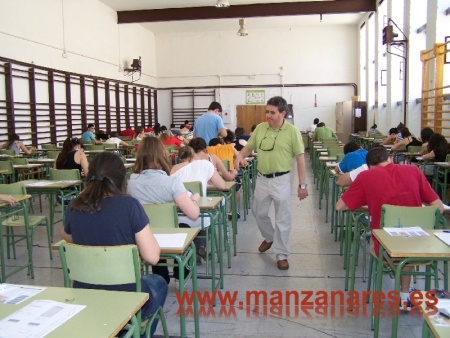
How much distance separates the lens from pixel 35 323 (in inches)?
59.7

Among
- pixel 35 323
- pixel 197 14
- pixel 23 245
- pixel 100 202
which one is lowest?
pixel 23 245

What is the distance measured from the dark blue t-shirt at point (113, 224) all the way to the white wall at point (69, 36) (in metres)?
8.35

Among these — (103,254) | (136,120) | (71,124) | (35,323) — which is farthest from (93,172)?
(136,120)

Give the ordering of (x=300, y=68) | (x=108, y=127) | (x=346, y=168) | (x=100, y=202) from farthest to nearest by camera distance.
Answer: (x=300, y=68)
(x=108, y=127)
(x=346, y=168)
(x=100, y=202)

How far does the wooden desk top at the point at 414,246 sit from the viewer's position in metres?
2.29

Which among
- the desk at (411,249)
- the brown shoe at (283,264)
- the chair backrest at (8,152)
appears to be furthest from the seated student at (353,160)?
the chair backrest at (8,152)

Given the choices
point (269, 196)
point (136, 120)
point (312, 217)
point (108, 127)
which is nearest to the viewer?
point (269, 196)

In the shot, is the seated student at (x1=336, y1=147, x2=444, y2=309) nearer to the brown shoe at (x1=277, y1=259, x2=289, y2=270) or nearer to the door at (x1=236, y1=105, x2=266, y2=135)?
the brown shoe at (x1=277, y1=259, x2=289, y2=270)

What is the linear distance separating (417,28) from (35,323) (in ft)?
37.6

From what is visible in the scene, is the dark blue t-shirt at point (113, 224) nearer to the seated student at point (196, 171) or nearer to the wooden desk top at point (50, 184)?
the seated student at point (196, 171)

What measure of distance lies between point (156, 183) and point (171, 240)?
2.21 ft

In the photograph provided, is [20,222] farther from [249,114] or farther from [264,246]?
[249,114]

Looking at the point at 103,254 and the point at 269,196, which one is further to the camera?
the point at 269,196

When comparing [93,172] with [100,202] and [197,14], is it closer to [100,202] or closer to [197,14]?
[100,202]
